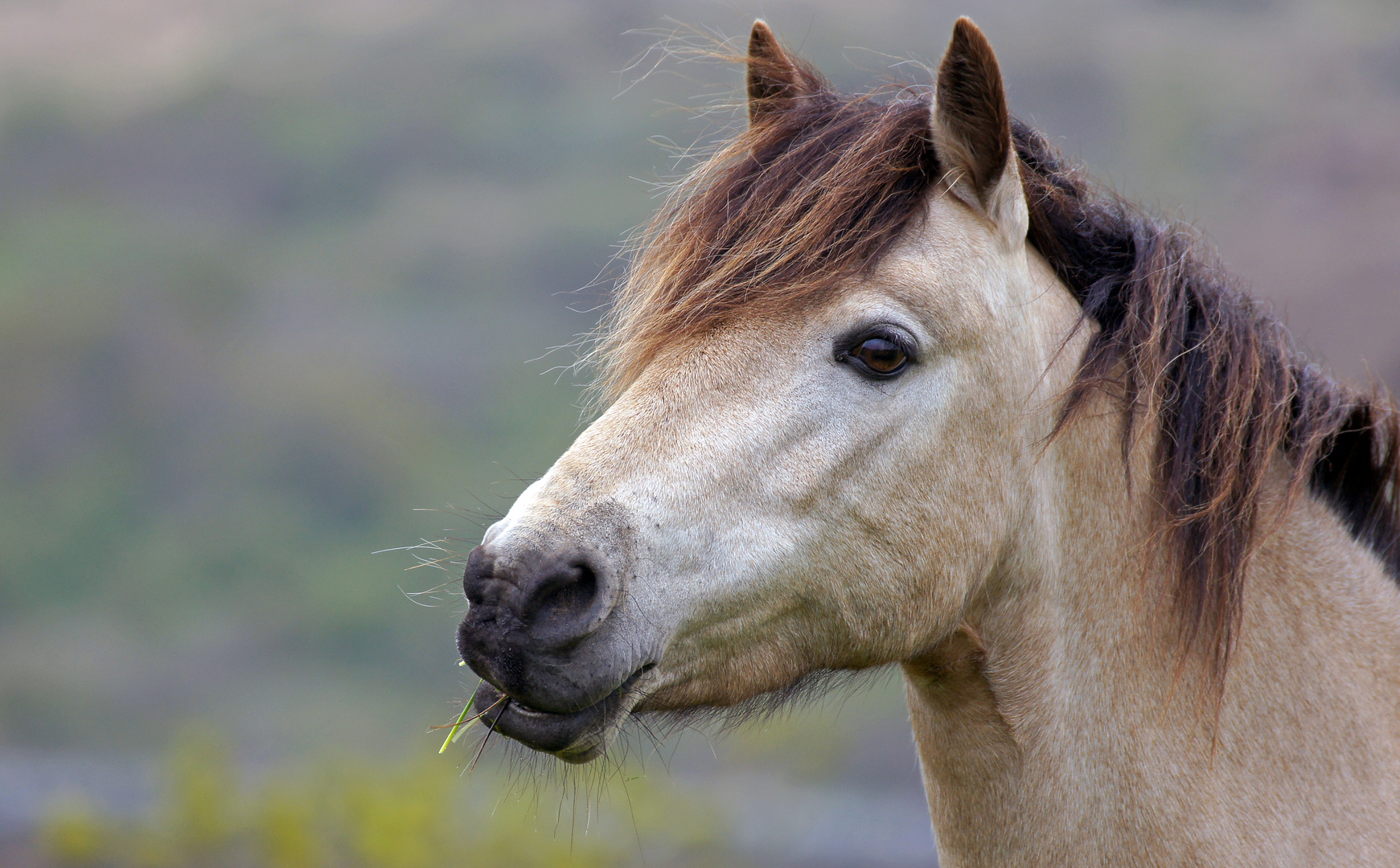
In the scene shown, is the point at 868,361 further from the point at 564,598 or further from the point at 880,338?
the point at 564,598

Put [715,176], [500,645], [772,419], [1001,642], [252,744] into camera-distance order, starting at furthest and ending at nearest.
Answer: [252,744]
[715,176]
[1001,642]
[772,419]
[500,645]

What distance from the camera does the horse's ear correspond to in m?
2.29

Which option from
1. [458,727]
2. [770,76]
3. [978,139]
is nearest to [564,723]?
[458,727]

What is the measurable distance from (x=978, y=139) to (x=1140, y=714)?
1.16 m

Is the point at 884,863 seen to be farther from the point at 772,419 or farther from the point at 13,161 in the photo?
the point at 13,161

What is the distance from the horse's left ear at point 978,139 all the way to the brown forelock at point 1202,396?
17 centimetres

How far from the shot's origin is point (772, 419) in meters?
1.71

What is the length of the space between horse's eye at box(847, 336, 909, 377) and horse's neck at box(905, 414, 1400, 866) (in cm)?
38

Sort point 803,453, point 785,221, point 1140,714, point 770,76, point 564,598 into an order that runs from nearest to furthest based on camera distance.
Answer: point 564,598 → point 803,453 → point 1140,714 → point 785,221 → point 770,76

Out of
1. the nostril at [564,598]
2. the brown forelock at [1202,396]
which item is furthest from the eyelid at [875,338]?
the nostril at [564,598]

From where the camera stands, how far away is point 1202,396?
1931 mm

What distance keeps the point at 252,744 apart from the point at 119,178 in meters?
16.2

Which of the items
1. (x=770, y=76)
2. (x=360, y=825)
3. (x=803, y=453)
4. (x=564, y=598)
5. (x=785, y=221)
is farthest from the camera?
(x=360, y=825)

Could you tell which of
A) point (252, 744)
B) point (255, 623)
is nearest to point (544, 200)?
point (255, 623)
